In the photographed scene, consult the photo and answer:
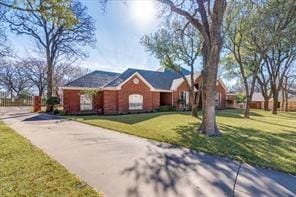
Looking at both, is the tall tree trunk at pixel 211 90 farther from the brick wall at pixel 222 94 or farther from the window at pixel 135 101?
the brick wall at pixel 222 94

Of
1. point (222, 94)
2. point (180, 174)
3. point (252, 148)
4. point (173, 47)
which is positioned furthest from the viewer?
point (222, 94)

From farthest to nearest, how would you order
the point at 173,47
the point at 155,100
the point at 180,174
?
1. the point at 155,100
2. the point at 173,47
3. the point at 180,174

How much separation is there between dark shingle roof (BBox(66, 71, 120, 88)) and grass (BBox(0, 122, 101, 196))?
1830cm

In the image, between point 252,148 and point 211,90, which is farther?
point 211,90

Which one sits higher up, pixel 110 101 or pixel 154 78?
pixel 154 78

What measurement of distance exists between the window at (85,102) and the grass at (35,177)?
697 inches

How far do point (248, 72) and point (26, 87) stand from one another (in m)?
43.8

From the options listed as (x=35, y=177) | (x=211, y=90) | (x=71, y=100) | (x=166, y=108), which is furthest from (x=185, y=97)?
(x=35, y=177)

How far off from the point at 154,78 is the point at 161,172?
1033 inches

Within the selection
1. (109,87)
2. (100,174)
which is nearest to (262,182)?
(100,174)

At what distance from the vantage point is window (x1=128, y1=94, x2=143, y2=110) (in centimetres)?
2648

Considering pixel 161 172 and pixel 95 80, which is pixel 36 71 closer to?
pixel 95 80

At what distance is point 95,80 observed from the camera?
26.8m

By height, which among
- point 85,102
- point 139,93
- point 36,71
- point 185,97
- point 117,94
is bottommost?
point 85,102
